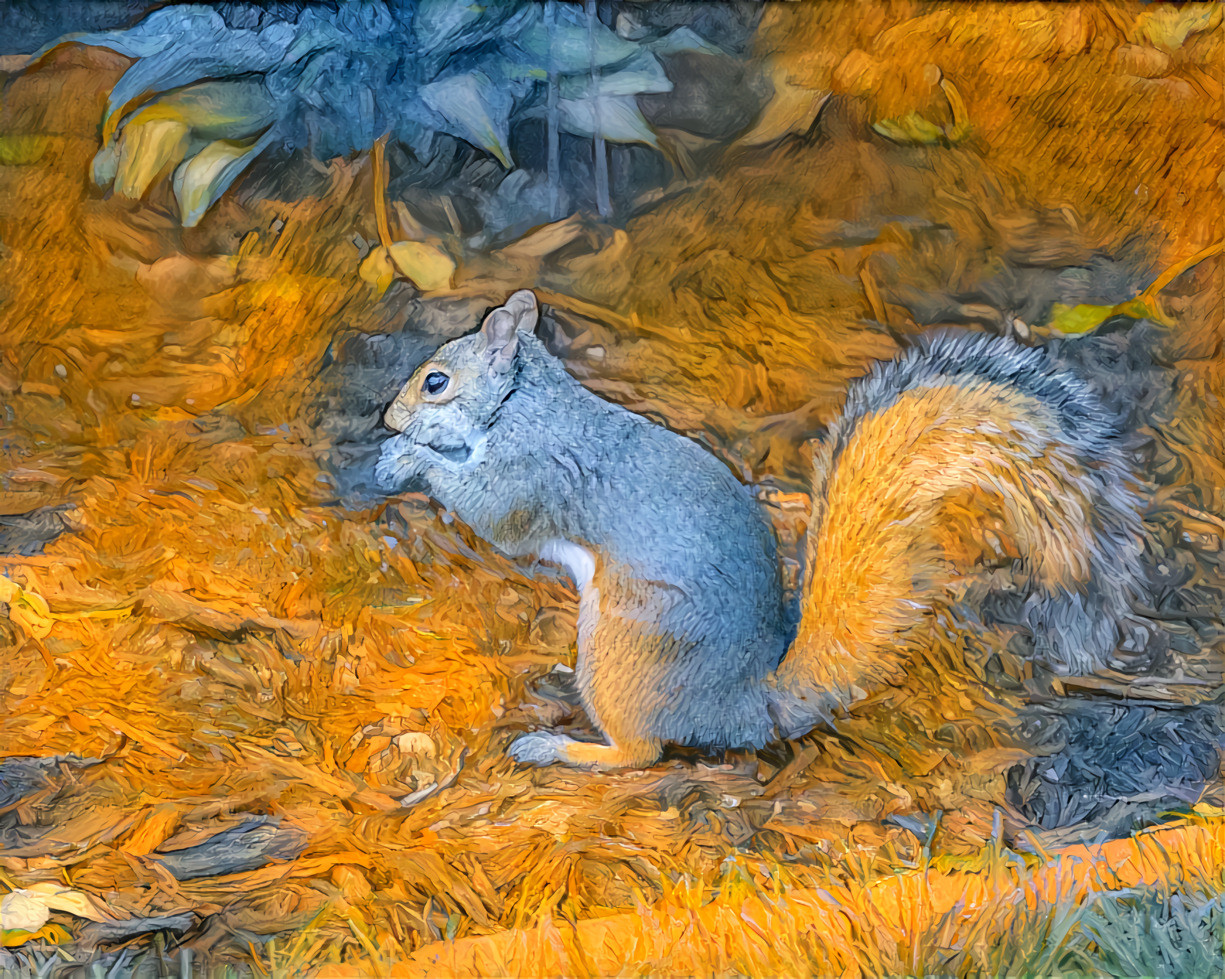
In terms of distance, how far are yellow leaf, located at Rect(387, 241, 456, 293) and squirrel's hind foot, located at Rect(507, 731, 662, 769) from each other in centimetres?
69

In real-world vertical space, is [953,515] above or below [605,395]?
below

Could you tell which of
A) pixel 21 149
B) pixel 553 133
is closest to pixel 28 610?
pixel 21 149

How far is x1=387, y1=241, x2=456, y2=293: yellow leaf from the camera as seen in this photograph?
3.90 ft

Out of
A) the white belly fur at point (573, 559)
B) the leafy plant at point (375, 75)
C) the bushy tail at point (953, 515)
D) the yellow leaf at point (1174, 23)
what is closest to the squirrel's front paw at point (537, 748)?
the white belly fur at point (573, 559)

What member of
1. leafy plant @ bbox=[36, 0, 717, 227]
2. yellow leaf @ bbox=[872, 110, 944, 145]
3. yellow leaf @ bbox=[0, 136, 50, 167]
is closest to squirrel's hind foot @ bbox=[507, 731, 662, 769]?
leafy plant @ bbox=[36, 0, 717, 227]

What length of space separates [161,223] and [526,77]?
59 cm

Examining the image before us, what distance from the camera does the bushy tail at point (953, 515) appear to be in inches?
46.8

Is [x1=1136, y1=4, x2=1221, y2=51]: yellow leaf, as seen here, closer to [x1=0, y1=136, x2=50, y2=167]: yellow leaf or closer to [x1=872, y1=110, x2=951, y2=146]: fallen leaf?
[x1=872, y1=110, x2=951, y2=146]: fallen leaf

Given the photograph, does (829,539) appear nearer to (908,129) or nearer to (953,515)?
(953,515)

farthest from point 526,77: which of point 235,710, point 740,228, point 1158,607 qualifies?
point 1158,607

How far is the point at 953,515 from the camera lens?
1204 mm

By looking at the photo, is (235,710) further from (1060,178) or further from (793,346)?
(1060,178)

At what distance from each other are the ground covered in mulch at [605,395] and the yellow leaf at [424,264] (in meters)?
0.03

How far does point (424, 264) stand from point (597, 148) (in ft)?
1.01
